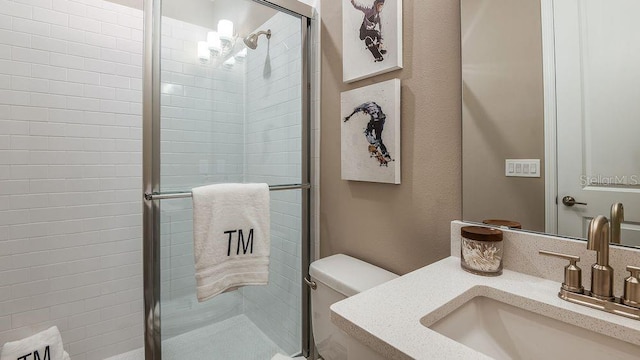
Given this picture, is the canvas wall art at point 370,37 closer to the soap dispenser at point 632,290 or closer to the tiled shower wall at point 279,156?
the tiled shower wall at point 279,156

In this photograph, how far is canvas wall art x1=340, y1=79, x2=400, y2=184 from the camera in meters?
1.10

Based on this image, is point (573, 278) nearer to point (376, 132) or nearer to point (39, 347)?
point (376, 132)

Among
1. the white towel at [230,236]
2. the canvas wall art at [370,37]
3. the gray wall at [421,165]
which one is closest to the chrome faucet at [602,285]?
the gray wall at [421,165]

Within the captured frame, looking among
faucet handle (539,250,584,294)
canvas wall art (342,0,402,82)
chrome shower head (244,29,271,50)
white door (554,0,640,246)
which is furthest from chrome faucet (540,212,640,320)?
chrome shower head (244,29,271,50)

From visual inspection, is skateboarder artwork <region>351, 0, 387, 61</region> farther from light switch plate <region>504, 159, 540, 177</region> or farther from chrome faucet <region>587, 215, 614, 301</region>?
chrome faucet <region>587, 215, 614, 301</region>

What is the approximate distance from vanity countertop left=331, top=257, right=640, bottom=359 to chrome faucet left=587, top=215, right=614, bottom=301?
5 centimetres

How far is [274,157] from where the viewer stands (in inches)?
56.9

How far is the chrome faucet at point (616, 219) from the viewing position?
0.65 meters

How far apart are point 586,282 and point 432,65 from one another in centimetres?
74

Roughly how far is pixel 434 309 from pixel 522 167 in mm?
491

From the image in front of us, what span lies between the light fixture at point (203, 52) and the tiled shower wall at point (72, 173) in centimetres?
78

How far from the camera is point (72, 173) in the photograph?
5.18 ft

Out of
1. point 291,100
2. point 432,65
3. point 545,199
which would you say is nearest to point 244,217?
point 291,100

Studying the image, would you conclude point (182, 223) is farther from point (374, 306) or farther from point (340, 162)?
point (374, 306)
